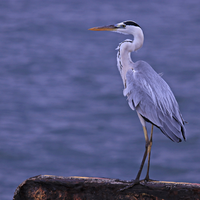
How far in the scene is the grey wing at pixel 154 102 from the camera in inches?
186

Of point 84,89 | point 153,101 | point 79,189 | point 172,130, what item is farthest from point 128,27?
point 84,89

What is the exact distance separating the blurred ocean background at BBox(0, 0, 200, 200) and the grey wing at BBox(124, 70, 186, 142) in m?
5.54

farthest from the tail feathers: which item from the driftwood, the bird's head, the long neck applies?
the bird's head

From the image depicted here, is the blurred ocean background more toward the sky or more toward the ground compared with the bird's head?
more toward the sky

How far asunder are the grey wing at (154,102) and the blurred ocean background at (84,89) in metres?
5.54

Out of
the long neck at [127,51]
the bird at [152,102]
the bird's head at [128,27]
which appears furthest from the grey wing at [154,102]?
the bird's head at [128,27]

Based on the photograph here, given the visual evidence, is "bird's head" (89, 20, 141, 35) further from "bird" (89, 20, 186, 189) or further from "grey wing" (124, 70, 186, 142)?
"grey wing" (124, 70, 186, 142)

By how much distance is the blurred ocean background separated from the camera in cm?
1071

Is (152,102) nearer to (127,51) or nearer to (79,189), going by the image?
(127,51)

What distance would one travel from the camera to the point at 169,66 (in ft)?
49.0

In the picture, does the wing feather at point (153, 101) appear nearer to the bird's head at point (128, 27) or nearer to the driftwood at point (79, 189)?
the bird's head at point (128, 27)

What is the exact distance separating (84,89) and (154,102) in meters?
9.20

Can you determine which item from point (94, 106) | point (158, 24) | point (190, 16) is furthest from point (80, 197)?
point (190, 16)

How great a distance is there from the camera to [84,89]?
1391cm
